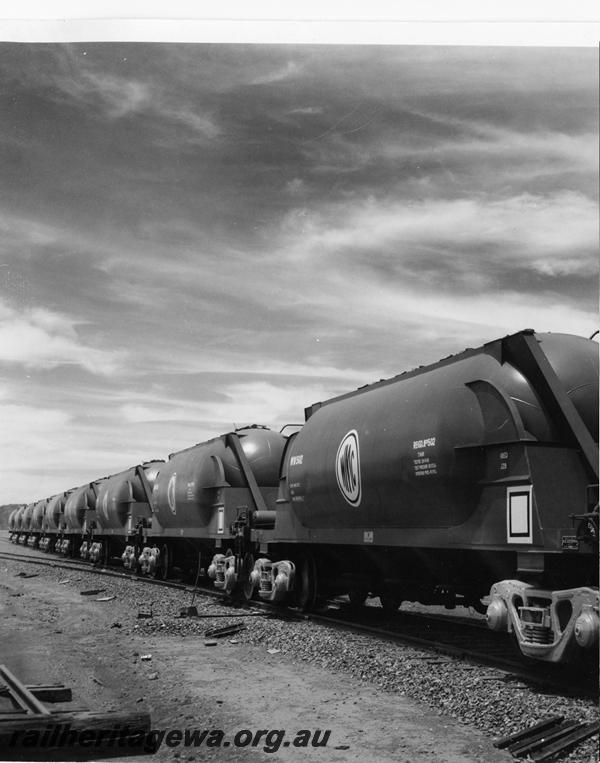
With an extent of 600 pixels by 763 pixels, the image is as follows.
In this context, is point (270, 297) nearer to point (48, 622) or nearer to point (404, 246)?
point (404, 246)

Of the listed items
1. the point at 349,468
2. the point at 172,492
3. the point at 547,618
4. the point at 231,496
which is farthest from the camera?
the point at 172,492

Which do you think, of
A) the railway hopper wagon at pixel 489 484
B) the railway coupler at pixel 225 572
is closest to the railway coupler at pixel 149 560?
the railway coupler at pixel 225 572

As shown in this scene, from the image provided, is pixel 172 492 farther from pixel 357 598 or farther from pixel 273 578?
pixel 357 598

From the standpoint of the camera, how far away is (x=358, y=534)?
11.0 m

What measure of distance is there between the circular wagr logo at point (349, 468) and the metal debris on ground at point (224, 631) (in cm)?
268

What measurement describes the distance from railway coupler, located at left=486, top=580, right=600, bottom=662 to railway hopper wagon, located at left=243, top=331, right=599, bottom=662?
11 mm

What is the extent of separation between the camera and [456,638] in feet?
36.8

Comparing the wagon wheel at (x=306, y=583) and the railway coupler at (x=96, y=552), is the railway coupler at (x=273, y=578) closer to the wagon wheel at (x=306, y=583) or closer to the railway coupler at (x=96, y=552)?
the wagon wheel at (x=306, y=583)

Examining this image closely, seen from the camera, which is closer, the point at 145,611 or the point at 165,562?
the point at 145,611

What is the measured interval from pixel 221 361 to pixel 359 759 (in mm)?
3905

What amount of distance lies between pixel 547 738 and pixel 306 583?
7891mm

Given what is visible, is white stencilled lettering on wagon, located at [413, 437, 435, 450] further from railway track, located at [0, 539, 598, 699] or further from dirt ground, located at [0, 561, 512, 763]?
dirt ground, located at [0, 561, 512, 763]

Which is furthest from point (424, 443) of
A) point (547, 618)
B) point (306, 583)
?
point (306, 583)

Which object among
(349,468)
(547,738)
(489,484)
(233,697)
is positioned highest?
(349,468)
